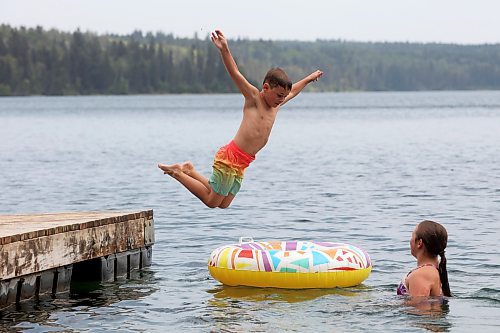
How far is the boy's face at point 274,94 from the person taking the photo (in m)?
12.4

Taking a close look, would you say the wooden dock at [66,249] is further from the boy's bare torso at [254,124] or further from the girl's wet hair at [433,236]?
the girl's wet hair at [433,236]

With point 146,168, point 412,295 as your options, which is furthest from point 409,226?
point 146,168

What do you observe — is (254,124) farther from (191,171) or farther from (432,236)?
(432,236)

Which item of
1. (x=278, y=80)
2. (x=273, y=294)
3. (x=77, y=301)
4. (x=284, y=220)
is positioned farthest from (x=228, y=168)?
(x=284, y=220)

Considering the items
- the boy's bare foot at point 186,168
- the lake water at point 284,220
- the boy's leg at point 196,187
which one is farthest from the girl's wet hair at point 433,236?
the boy's bare foot at point 186,168

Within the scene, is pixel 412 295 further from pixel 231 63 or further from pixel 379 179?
pixel 379 179

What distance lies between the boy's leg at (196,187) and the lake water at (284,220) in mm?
1272

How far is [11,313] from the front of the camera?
39.8 ft

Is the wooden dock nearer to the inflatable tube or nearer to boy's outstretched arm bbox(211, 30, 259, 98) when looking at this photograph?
the inflatable tube

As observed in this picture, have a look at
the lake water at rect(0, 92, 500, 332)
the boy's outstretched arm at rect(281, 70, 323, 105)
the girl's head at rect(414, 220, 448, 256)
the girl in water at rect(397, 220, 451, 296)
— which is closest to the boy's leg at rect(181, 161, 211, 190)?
the boy's outstretched arm at rect(281, 70, 323, 105)

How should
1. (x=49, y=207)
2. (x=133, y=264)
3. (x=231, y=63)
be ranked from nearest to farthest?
(x=231, y=63) < (x=133, y=264) < (x=49, y=207)

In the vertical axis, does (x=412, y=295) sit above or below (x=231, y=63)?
below

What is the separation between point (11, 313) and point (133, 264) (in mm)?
3111

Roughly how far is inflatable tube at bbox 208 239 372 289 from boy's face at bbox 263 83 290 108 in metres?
1.96
